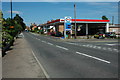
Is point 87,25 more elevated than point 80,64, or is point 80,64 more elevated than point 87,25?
point 87,25

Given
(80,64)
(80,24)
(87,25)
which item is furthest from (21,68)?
(80,24)

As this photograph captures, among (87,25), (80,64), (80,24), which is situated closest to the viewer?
(80,64)

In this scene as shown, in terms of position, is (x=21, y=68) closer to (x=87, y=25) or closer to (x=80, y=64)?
(x=80, y=64)

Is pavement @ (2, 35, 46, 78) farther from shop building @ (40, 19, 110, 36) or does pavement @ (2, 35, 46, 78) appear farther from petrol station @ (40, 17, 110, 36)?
shop building @ (40, 19, 110, 36)

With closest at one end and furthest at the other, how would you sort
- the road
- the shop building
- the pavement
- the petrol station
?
the pavement, the road, the petrol station, the shop building

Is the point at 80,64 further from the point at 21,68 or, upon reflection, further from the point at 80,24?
the point at 80,24

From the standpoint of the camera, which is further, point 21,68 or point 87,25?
point 87,25

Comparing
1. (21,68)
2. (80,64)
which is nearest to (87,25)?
(80,64)

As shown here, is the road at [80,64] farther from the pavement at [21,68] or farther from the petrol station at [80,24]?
the petrol station at [80,24]

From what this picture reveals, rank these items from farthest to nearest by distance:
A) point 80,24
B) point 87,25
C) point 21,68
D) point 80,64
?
1. point 80,24
2. point 87,25
3. point 80,64
4. point 21,68

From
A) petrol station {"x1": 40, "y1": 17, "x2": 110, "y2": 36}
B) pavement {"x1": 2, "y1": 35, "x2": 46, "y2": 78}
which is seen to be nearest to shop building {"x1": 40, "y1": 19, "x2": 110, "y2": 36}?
petrol station {"x1": 40, "y1": 17, "x2": 110, "y2": 36}

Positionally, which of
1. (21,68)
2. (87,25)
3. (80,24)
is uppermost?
(80,24)

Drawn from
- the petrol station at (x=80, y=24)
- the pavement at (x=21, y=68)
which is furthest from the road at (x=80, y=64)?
the petrol station at (x=80, y=24)

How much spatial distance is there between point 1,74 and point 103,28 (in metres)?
58.4
